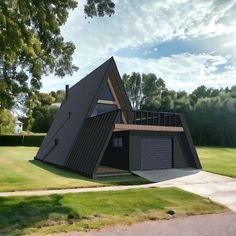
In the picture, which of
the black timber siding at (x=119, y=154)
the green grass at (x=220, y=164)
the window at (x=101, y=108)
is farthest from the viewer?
the window at (x=101, y=108)

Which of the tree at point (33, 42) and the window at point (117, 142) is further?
the window at point (117, 142)

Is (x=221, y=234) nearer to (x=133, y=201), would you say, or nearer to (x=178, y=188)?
(x=133, y=201)

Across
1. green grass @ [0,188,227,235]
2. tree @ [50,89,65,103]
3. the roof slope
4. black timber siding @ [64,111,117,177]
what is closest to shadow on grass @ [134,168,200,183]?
black timber siding @ [64,111,117,177]

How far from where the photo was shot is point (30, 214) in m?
8.85

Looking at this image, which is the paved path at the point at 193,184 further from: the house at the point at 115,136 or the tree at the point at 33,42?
the tree at the point at 33,42

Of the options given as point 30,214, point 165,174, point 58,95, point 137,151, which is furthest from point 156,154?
point 58,95

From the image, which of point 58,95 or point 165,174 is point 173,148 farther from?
point 58,95

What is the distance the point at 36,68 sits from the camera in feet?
47.9

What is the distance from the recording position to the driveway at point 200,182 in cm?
1218

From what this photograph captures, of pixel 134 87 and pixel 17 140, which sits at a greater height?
pixel 134 87

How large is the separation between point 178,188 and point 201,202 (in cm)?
260

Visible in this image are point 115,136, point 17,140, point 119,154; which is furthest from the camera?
point 17,140

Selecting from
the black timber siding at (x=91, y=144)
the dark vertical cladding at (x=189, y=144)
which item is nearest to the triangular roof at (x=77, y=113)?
the black timber siding at (x=91, y=144)

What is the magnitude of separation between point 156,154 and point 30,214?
13.2 meters
